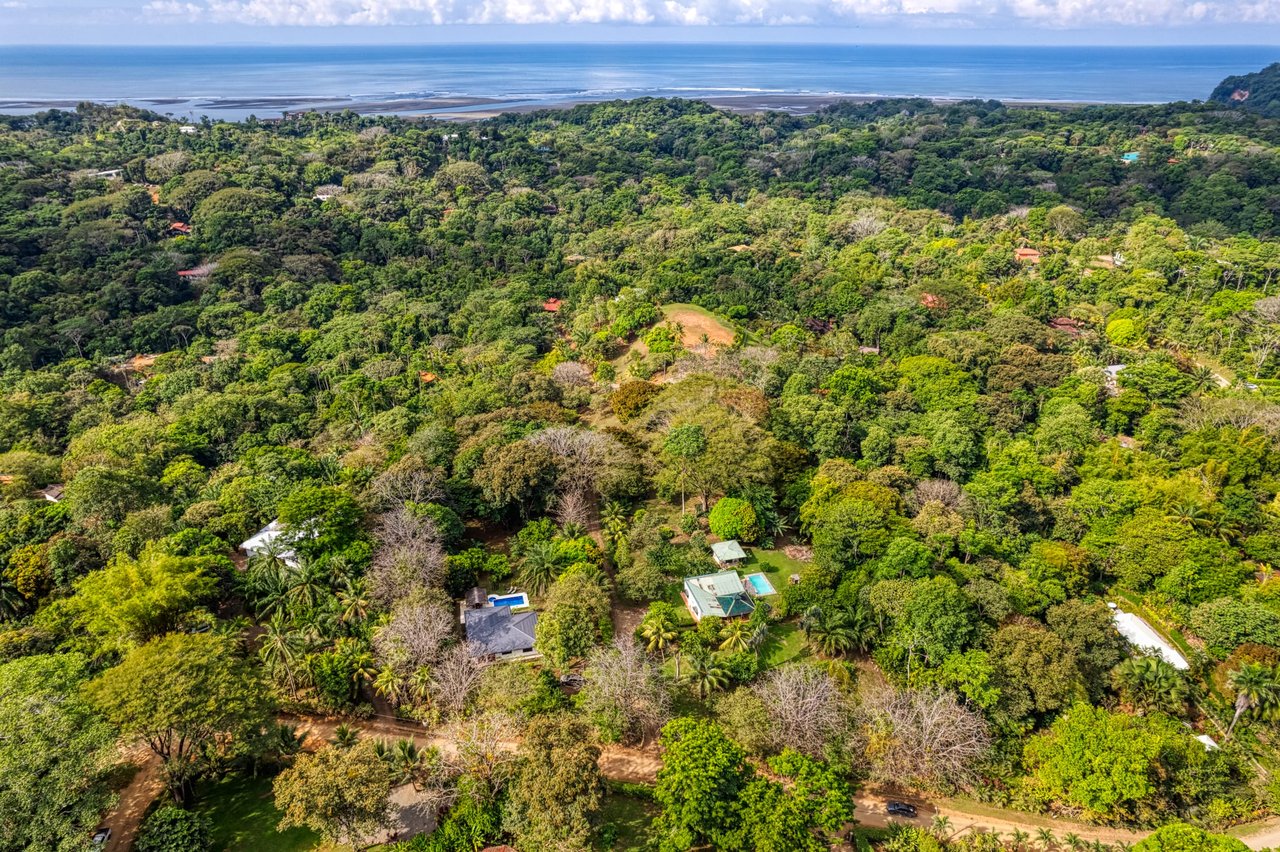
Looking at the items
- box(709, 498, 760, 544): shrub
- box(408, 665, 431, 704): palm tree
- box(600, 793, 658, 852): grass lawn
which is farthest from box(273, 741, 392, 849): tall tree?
box(709, 498, 760, 544): shrub

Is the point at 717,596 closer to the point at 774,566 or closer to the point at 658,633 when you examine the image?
A: the point at 658,633

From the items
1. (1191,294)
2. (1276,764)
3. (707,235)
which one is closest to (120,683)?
(1276,764)

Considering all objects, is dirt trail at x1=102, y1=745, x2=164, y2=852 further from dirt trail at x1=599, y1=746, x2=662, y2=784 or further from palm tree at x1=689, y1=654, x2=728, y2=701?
palm tree at x1=689, y1=654, x2=728, y2=701

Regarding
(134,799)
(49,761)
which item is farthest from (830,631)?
(49,761)

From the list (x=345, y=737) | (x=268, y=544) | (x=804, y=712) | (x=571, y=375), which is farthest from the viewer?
(x=571, y=375)

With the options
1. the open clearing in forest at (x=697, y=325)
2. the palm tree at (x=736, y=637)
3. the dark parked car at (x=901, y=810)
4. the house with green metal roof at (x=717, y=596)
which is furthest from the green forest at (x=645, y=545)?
the open clearing in forest at (x=697, y=325)

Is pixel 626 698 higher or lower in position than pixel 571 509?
lower

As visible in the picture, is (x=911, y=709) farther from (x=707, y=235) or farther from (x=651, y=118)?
(x=651, y=118)
